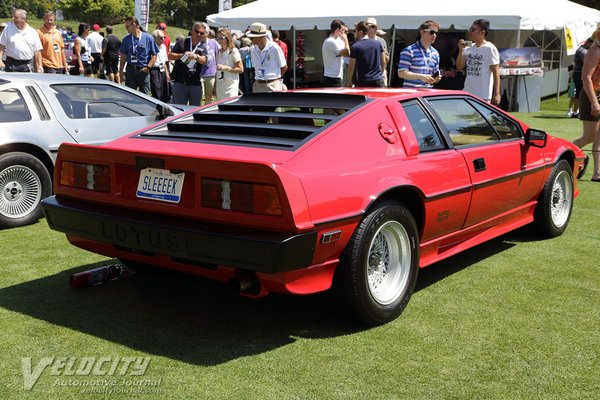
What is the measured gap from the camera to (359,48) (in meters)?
10.2

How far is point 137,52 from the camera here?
1144cm

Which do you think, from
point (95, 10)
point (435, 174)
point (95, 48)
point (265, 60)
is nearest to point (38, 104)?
point (435, 174)

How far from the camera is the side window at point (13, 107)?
6.12 m

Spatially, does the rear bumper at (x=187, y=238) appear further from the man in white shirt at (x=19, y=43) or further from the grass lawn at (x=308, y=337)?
the man in white shirt at (x=19, y=43)

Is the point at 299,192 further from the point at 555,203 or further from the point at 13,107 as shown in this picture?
the point at 13,107

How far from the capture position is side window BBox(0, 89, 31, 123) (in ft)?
20.1

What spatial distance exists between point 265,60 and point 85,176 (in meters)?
6.40

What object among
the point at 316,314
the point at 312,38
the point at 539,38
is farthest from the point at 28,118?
the point at 312,38

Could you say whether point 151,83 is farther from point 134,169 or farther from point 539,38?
point 539,38

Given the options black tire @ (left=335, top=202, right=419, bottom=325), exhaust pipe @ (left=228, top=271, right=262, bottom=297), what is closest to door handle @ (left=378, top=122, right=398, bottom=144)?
black tire @ (left=335, top=202, right=419, bottom=325)

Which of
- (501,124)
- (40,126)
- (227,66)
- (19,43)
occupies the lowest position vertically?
(40,126)

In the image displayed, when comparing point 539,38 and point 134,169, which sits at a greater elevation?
point 539,38

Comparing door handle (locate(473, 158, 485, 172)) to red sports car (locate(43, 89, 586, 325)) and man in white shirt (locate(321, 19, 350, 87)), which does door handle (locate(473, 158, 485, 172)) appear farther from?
man in white shirt (locate(321, 19, 350, 87))

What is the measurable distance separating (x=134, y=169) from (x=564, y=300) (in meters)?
2.62
